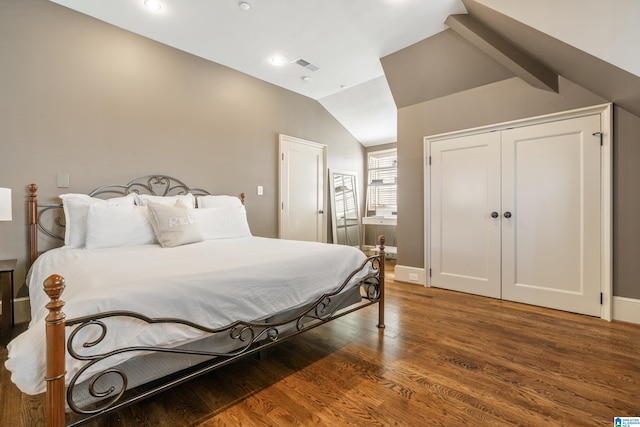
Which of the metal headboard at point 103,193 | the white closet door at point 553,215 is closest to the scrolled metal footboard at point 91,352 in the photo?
the metal headboard at point 103,193

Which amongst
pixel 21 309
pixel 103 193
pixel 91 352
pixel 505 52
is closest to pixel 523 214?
pixel 505 52

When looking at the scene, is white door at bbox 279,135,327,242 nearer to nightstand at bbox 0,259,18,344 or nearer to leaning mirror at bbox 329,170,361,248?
leaning mirror at bbox 329,170,361,248

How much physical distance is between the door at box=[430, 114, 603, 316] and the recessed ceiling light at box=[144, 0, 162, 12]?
3249 mm

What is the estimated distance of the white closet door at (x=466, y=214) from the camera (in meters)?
3.31

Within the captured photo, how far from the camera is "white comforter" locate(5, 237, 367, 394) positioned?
3.59 feet

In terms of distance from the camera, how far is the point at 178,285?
135cm

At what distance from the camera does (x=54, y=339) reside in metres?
0.96

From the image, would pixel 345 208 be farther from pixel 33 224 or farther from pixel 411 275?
pixel 33 224

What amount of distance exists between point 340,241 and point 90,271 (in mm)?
4423

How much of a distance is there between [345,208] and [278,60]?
115 inches

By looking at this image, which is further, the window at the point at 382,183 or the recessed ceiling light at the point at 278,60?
the window at the point at 382,183

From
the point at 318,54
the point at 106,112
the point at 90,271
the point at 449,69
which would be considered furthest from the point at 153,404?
the point at 449,69

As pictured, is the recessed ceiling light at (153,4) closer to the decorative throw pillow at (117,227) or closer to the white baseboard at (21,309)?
the decorative throw pillow at (117,227)

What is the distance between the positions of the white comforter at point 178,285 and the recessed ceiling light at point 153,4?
87.9 inches
